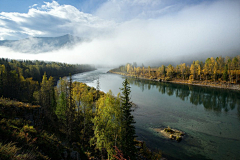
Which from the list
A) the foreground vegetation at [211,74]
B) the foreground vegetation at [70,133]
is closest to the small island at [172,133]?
the foreground vegetation at [70,133]

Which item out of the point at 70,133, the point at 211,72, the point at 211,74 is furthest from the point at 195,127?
the point at 211,74

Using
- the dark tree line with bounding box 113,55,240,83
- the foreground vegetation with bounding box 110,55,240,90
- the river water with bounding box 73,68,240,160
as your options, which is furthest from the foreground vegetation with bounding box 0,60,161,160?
the dark tree line with bounding box 113,55,240,83

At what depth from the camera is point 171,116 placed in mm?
37781

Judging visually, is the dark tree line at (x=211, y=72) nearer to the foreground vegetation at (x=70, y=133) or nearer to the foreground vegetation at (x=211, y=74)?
the foreground vegetation at (x=211, y=74)

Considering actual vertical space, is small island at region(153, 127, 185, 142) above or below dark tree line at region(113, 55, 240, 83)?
below

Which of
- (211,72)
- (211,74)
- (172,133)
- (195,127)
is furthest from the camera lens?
(211,74)

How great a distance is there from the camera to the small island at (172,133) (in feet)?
85.6

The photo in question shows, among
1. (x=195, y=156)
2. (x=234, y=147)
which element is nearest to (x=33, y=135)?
(x=195, y=156)

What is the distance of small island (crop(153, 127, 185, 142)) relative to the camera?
2608 cm

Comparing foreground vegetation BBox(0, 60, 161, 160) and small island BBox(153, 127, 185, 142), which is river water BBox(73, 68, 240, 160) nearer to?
small island BBox(153, 127, 185, 142)

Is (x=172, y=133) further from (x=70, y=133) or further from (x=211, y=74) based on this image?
(x=211, y=74)

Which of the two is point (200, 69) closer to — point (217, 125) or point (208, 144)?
point (217, 125)

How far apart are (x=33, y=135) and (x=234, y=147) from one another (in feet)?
106

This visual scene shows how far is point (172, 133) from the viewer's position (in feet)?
91.7
